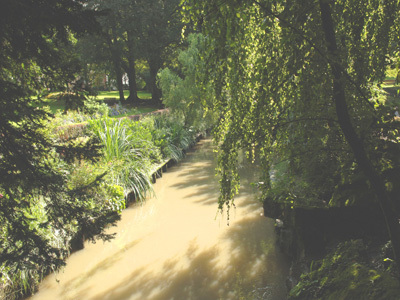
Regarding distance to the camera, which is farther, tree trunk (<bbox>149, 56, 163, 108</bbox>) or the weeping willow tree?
tree trunk (<bbox>149, 56, 163, 108</bbox>)

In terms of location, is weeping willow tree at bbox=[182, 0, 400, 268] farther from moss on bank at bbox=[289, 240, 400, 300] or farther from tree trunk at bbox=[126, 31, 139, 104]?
tree trunk at bbox=[126, 31, 139, 104]

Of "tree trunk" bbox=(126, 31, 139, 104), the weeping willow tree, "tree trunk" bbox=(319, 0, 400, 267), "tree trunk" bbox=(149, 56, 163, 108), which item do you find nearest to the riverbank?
the weeping willow tree

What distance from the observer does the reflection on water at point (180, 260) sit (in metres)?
4.64

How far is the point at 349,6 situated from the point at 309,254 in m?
2.90

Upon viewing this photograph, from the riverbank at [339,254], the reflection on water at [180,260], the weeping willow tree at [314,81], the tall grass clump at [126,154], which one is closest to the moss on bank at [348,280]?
the riverbank at [339,254]

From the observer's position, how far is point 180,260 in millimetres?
5488

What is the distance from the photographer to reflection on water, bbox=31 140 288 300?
15.2 feet

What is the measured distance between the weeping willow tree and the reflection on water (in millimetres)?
2326

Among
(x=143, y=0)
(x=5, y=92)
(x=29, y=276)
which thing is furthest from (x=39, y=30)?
(x=143, y=0)

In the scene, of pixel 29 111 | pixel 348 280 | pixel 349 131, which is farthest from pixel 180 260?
pixel 349 131

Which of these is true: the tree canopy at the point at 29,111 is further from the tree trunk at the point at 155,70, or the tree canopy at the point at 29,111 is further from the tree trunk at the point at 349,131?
the tree trunk at the point at 155,70

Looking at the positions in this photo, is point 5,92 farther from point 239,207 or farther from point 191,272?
point 239,207

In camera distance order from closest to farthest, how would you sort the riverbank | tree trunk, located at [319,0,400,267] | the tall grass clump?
tree trunk, located at [319,0,400,267] → the riverbank → the tall grass clump

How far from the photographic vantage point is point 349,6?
2275 mm
